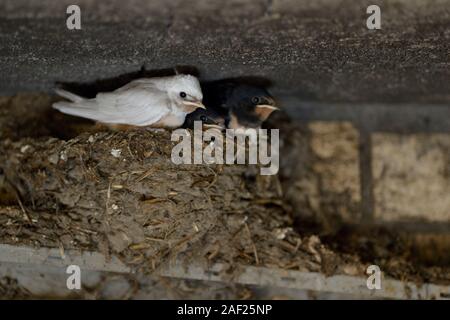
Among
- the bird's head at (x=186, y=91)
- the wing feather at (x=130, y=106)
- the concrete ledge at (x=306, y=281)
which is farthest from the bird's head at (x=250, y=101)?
the concrete ledge at (x=306, y=281)

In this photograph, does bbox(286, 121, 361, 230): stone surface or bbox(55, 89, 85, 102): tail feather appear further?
bbox(286, 121, 361, 230): stone surface

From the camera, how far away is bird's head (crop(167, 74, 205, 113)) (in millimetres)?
2441

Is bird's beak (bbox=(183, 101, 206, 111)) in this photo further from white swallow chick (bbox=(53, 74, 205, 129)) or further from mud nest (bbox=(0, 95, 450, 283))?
mud nest (bbox=(0, 95, 450, 283))

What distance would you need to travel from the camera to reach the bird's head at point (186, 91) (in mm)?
2441

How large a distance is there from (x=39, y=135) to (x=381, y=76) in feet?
5.10

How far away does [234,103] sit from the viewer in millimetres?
2645

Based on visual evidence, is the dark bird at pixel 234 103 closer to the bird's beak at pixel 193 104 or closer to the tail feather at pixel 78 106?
the bird's beak at pixel 193 104

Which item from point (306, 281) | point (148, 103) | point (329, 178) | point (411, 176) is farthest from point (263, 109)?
point (411, 176)

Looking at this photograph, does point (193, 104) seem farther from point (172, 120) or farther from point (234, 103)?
point (234, 103)

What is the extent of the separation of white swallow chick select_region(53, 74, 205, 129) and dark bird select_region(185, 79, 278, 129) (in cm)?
13

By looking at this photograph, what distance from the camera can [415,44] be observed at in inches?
84.7

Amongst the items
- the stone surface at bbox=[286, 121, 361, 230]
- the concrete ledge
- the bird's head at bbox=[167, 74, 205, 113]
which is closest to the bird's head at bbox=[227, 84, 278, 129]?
the bird's head at bbox=[167, 74, 205, 113]

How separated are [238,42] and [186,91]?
39 centimetres

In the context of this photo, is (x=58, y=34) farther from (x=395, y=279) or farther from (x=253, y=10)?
(x=395, y=279)
